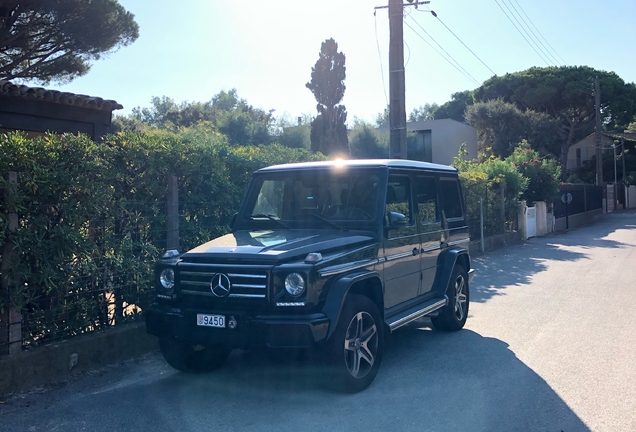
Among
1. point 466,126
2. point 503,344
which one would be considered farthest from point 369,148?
point 503,344

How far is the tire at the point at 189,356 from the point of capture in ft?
18.3

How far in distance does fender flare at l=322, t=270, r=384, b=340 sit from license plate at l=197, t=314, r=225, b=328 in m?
0.87

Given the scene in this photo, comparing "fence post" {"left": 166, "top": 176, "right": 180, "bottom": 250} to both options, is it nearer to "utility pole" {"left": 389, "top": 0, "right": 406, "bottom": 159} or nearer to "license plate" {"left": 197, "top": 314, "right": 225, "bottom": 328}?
"license plate" {"left": 197, "top": 314, "right": 225, "bottom": 328}

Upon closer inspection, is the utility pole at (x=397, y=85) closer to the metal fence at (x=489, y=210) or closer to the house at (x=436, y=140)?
the metal fence at (x=489, y=210)

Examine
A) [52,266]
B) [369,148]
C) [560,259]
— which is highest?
[369,148]

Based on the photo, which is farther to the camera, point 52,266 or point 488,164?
point 488,164

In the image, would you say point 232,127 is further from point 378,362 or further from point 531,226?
point 378,362

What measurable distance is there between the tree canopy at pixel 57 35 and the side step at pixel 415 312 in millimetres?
12966

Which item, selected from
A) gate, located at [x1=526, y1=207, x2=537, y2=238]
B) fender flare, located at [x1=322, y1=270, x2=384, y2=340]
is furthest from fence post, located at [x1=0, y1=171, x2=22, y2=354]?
gate, located at [x1=526, y1=207, x2=537, y2=238]

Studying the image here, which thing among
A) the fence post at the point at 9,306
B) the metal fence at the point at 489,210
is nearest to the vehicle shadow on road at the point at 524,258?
the metal fence at the point at 489,210

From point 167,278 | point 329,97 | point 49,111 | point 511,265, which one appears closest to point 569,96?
point 329,97

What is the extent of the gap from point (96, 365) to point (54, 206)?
172 centimetres

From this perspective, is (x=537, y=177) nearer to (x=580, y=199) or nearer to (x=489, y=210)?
→ (x=489, y=210)

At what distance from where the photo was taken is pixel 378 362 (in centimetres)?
534
